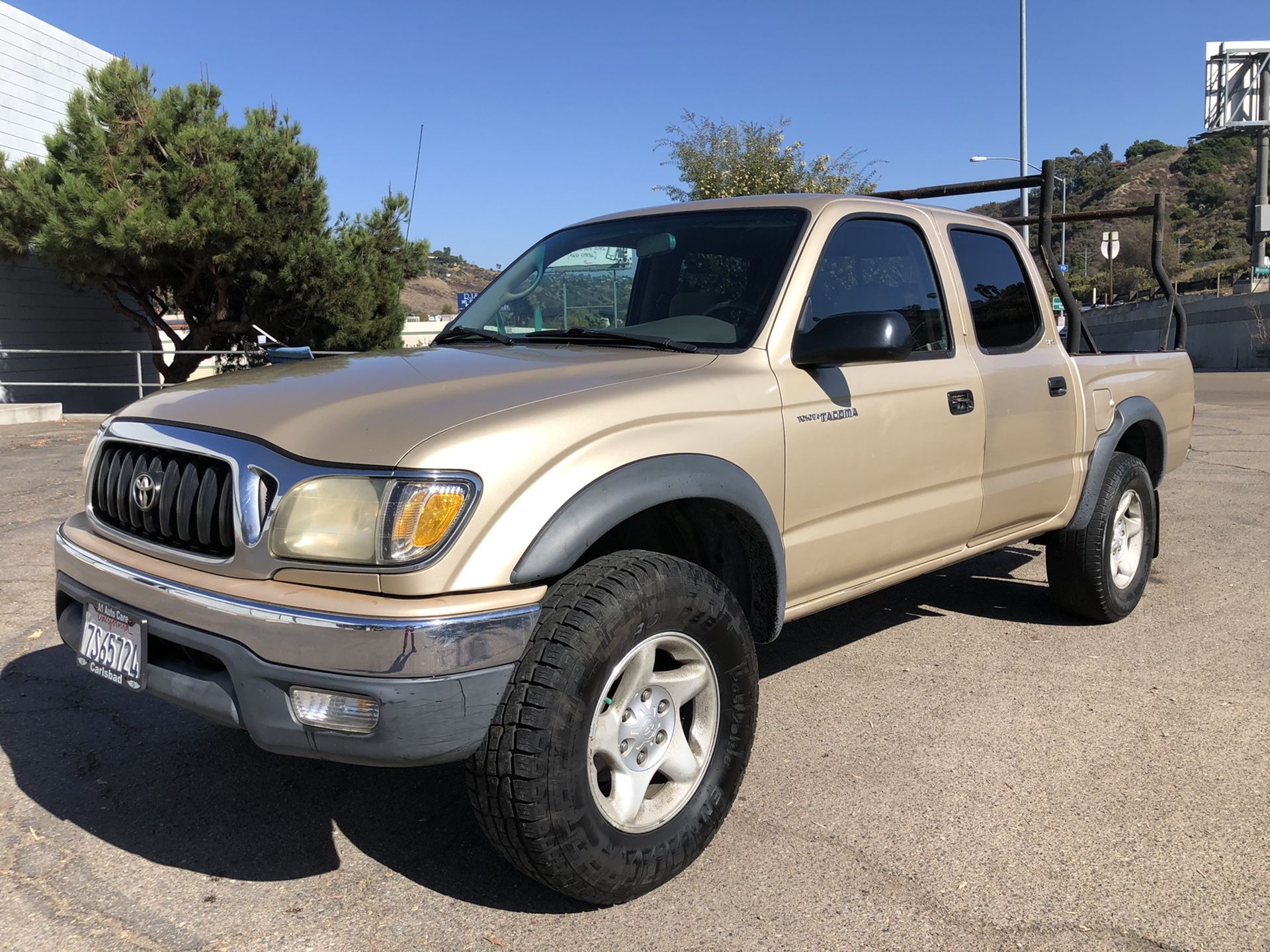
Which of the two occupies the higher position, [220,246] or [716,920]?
[220,246]

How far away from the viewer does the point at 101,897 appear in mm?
2566

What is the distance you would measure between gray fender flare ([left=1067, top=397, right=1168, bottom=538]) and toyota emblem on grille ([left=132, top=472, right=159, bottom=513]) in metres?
3.74

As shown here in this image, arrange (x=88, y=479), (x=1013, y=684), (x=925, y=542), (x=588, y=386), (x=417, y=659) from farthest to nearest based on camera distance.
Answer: (x=1013, y=684) → (x=925, y=542) → (x=88, y=479) → (x=588, y=386) → (x=417, y=659)

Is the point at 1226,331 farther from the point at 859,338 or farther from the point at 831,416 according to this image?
the point at 859,338

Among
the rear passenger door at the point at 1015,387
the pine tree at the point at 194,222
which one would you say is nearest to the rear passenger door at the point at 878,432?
the rear passenger door at the point at 1015,387

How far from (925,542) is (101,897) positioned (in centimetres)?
278

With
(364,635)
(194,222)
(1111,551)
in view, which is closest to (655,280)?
(364,635)

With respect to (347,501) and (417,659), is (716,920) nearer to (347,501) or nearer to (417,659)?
(417,659)

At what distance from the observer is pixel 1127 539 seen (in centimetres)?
500

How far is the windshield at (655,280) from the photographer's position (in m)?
3.38

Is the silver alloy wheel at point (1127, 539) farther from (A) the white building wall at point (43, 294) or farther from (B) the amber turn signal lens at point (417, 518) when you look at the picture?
(A) the white building wall at point (43, 294)

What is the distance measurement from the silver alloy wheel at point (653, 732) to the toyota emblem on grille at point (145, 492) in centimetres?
125

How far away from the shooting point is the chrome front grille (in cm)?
244

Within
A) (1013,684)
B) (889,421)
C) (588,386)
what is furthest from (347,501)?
(1013,684)
